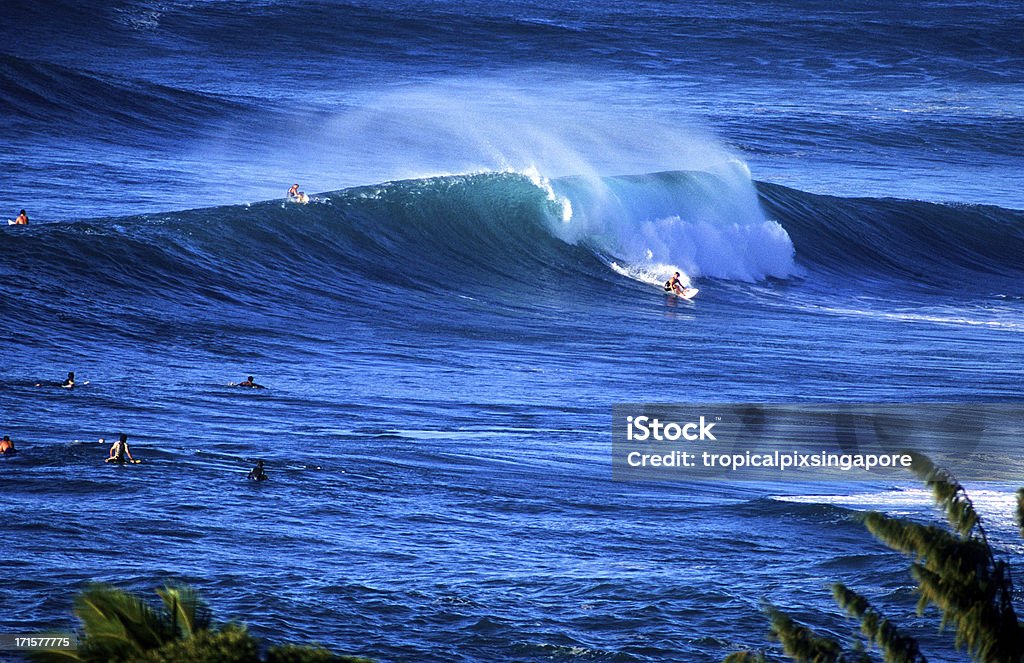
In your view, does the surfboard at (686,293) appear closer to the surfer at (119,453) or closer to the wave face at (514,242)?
the wave face at (514,242)

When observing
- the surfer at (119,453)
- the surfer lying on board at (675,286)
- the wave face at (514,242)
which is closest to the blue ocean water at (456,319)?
the wave face at (514,242)

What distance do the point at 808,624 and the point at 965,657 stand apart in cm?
119

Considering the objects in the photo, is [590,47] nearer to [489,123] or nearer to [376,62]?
[376,62]

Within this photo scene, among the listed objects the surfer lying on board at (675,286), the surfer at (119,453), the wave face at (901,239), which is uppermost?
the wave face at (901,239)

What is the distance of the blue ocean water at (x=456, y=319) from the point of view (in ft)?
38.3

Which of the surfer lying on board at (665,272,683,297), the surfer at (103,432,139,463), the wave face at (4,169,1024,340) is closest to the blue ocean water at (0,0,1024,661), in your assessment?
the wave face at (4,169,1024,340)

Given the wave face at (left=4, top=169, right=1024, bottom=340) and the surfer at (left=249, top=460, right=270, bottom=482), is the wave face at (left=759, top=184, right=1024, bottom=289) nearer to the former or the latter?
the wave face at (left=4, top=169, right=1024, bottom=340)

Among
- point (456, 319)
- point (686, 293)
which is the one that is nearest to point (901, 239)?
point (686, 293)

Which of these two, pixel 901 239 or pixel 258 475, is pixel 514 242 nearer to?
pixel 901 239

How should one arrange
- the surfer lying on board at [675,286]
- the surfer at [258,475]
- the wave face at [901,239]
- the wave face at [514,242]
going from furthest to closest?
the wave face at [901,239], the surfer lying on board at [675,286], the wave face at [514,242], the surfer at [258,475]

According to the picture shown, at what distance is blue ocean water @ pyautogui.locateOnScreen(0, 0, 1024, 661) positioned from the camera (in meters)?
11.7

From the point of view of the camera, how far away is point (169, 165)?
121 ft

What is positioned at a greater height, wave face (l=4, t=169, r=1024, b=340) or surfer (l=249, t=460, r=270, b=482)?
wave face (l=4, t=169, r=1024, b=340)

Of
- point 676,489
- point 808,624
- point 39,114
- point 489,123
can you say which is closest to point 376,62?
point 489,123
